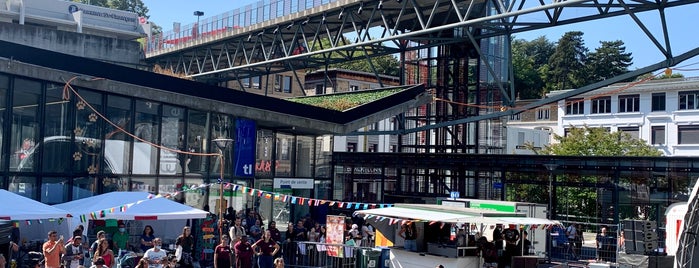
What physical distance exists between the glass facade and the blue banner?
25 cm

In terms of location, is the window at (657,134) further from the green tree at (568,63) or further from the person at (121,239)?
the person at (121,239)

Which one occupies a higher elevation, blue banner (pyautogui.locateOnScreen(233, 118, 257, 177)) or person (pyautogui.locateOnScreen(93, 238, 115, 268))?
blue banner (pyautogui.locateOnScreen(233, 118, 257, 177))

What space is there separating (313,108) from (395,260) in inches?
418

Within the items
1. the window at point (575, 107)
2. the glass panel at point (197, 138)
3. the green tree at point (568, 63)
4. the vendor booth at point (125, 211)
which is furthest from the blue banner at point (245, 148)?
the green tree at point (568, 63)

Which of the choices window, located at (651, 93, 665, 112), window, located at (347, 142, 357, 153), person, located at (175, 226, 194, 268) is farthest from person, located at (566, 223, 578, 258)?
window, located at (347, 142, 357, 153)

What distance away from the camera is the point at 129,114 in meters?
25.7

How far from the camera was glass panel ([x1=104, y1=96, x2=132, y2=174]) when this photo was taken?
83.0 ft

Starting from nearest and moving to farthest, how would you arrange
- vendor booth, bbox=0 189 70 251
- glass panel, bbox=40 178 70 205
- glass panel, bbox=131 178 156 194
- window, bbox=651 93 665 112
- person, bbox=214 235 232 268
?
1. vendor booth, bbox=0 189 70 251
2. person, bbox=214 235 232 268
3. glass panel, bbox=40 178 70 205
4. glass panel, bbox=131 178 156 194
5. window, bbox=651 93 665 112

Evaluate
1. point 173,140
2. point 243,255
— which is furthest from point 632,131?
point 243,255

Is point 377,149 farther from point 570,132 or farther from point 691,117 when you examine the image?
point 691,117

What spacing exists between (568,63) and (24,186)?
78.7 metres

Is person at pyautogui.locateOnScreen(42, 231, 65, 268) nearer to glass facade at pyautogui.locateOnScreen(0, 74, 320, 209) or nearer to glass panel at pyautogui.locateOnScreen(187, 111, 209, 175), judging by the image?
glass facade at pyautogui.locateOnScreen(0, 74, 320, 209)

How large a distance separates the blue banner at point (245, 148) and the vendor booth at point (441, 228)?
9.28 meters

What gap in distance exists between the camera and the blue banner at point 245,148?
1147 inches
